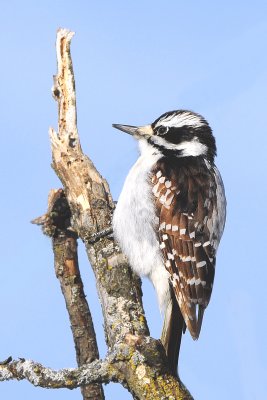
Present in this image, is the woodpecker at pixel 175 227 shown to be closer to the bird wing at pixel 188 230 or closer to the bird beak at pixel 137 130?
the bird wing at pixel 188 230

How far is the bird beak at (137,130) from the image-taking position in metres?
7.50

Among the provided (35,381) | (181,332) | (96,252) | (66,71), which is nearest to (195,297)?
(181,332)

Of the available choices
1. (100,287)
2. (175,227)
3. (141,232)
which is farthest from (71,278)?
(175,227)

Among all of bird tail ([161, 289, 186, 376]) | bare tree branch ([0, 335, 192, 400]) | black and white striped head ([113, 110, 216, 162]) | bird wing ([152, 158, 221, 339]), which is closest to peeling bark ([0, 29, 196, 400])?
bare tree branch ([0, 335, 192, 400])

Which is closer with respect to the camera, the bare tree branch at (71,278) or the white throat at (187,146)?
the bare tree branch at (71,278)

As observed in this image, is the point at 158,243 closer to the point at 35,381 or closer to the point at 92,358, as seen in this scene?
the point at 92,358

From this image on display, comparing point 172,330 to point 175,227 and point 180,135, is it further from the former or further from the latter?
point 180,135

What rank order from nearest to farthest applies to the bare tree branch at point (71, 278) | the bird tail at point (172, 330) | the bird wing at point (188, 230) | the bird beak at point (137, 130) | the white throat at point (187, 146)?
the bird tail at point (172, 330) → the bird wing at point (188, 230) → the bare tree branch at point (71, 278) → the white throat at point (187, 146) → the bird beak at point (137, 130)

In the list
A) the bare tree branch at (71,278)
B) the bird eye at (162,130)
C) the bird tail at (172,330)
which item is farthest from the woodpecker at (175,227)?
the bare tree branch at (71,278)

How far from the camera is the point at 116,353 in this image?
5.29m

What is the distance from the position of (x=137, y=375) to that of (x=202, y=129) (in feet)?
9.57

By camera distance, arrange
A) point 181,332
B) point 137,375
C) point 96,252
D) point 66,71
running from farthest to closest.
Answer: point 66,71, point 96,252, point 181,332, point 137,375

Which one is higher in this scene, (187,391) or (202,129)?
(202,129)

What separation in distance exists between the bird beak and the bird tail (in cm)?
172
